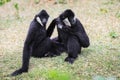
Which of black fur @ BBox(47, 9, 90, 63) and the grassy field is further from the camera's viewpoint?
black fur @ BBox(47, 9, 90, 63)

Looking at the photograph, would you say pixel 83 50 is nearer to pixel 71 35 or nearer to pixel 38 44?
pixel 71 35

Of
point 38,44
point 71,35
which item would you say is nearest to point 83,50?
point 71,35

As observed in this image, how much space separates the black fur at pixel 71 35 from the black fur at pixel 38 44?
328mm

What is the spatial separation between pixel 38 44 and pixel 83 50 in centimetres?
128

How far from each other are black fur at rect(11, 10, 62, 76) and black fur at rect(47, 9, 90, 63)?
328 millimetres

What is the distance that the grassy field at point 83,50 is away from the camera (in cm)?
533

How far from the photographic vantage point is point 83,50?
7156mm

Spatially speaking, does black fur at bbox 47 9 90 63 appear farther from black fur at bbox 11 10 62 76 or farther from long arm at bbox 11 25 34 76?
long arm at bbox 11 25 34 76

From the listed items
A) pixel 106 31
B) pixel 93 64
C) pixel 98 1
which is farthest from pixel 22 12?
pixel 93 64

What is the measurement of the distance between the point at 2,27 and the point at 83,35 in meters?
6.85

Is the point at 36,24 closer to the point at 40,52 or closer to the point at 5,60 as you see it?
the point at 40,52

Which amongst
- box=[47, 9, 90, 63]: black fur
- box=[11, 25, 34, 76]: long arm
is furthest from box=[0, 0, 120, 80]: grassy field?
box=[47, 9, 90, 63]: black fur

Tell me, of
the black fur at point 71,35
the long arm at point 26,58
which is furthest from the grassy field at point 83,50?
the black fur at point 71,35

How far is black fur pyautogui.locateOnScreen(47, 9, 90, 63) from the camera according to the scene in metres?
6.18
